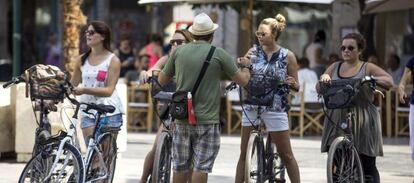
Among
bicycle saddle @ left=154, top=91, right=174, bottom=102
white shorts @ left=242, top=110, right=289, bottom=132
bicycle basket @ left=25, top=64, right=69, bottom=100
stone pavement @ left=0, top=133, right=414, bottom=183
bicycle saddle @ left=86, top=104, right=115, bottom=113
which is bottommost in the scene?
stone pavement @ left=0, top=133, right=414, bottom=183

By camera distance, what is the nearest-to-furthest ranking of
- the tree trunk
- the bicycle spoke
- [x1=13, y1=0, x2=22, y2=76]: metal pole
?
1. the bicycle spoke
2. the tree trunk
3. [x1=13, y1=0, x2=22, y2=76]: metal pole

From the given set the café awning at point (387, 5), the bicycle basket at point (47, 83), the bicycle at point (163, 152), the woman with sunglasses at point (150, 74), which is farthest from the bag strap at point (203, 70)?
the café awning at point (387, 5)

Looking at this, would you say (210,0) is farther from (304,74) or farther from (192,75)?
(192,75)

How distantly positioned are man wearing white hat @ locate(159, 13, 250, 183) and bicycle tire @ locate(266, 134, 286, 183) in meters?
1.30

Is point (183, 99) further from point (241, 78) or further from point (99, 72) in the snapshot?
point (99, 72)

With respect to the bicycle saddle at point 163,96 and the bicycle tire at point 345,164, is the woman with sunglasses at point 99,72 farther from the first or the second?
the bicycle tire at point 345,164

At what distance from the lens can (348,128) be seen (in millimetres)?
Result: 9656

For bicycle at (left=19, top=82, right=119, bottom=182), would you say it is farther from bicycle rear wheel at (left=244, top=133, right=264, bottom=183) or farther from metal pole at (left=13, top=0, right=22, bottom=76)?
metal pole at (left=13, top=0, right=22, bottom=76)

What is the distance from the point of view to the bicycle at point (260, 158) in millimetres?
9433

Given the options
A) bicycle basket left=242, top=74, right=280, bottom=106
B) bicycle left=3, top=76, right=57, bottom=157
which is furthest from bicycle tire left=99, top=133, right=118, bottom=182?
bicycle basket left=242, top=74, right=280, bottom=106

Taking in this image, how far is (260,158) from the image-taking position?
9.68 m

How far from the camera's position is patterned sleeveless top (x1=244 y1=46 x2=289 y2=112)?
32.0ft

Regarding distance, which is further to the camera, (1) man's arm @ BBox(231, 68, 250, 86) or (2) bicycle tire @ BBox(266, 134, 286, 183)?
(2) bicycle tire @ BBox(266, 134, 286, 183)

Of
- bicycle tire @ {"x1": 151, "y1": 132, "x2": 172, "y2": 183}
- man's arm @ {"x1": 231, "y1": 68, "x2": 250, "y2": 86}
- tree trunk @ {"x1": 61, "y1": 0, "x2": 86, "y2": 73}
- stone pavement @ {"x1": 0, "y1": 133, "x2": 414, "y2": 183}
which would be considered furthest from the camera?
tree trunk @ {"x1": 61, "y1": 0, "x2": 86, "y2": 73}
